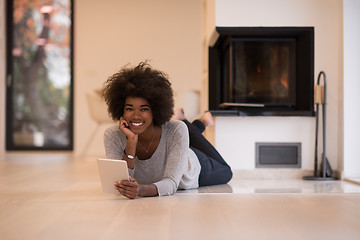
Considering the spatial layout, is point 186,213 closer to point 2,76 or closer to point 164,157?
point 164,157

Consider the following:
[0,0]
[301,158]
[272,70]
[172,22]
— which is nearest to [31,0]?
[0,0]

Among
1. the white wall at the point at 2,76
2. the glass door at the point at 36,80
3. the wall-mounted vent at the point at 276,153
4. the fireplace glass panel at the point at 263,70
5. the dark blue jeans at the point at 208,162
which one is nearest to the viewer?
the dark blue jeans at the point at 208,162

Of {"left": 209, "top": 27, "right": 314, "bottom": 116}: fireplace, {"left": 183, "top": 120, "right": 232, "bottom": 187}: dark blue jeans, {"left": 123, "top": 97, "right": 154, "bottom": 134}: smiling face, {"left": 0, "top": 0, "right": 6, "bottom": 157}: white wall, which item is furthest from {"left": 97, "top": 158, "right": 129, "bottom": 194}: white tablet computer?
{"left": 0, "top": 0, "right": 6, "bottom": 157}: white wall

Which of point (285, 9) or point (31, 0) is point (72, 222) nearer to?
point (285, 9)

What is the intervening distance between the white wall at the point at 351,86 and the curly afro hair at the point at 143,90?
6.02ft

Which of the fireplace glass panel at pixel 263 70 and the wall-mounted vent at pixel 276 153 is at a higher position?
the fireplace glass panel at pixel 263 70

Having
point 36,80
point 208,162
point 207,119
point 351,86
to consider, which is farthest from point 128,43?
point 208,162

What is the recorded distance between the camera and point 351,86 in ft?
11.8

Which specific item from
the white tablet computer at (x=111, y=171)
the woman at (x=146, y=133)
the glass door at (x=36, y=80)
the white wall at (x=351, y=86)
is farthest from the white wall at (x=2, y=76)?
the white wall at (x=351, y=86)

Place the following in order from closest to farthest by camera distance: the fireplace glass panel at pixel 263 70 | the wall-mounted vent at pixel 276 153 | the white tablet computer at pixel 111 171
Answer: the white tablet computer at pixel 111 171 → the wall-mounted vent at pixel 276 153 → the fireplace glass panel at pixel 263 70

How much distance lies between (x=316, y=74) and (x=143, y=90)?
1932mm

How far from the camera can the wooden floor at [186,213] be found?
1.62 m

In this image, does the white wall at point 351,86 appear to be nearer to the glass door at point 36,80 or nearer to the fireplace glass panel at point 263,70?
the fireplace glass panel at point 263,70

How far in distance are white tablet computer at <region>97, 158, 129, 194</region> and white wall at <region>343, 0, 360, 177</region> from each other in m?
2.13
